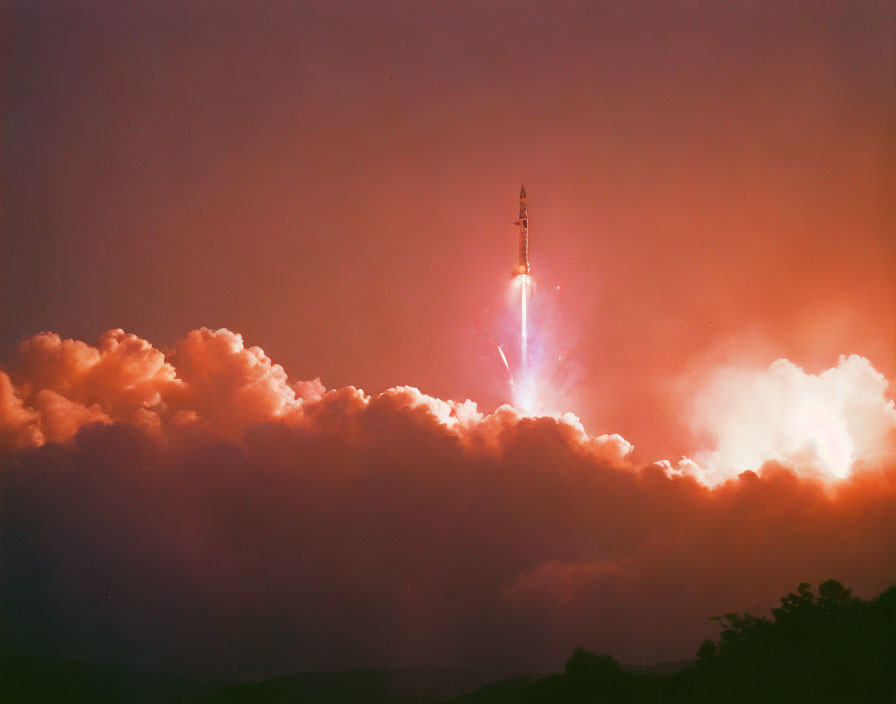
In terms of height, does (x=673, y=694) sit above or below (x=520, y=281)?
below

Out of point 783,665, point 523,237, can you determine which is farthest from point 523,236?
point 783,665

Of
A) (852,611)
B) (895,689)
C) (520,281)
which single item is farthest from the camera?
(520,281)

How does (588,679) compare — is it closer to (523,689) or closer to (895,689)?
(523,689)

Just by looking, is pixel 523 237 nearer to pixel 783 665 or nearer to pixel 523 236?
pixel 523 236

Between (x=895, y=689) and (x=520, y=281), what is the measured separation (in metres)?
56.1

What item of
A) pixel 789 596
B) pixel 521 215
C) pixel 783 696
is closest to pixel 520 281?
pixel 521 215

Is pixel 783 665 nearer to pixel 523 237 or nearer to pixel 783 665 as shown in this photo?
pixel 783 665

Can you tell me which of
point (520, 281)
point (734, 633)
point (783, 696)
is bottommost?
point (783, 696)

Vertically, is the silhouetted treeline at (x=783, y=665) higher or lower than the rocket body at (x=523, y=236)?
lower

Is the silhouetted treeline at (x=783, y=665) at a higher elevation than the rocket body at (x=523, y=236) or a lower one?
lower

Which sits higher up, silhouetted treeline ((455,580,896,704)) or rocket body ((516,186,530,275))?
rocket body ((516,186,530,275))

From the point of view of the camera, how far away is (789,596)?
310 feet

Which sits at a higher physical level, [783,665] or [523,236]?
[523,236]

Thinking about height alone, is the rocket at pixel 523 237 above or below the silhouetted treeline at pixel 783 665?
above
